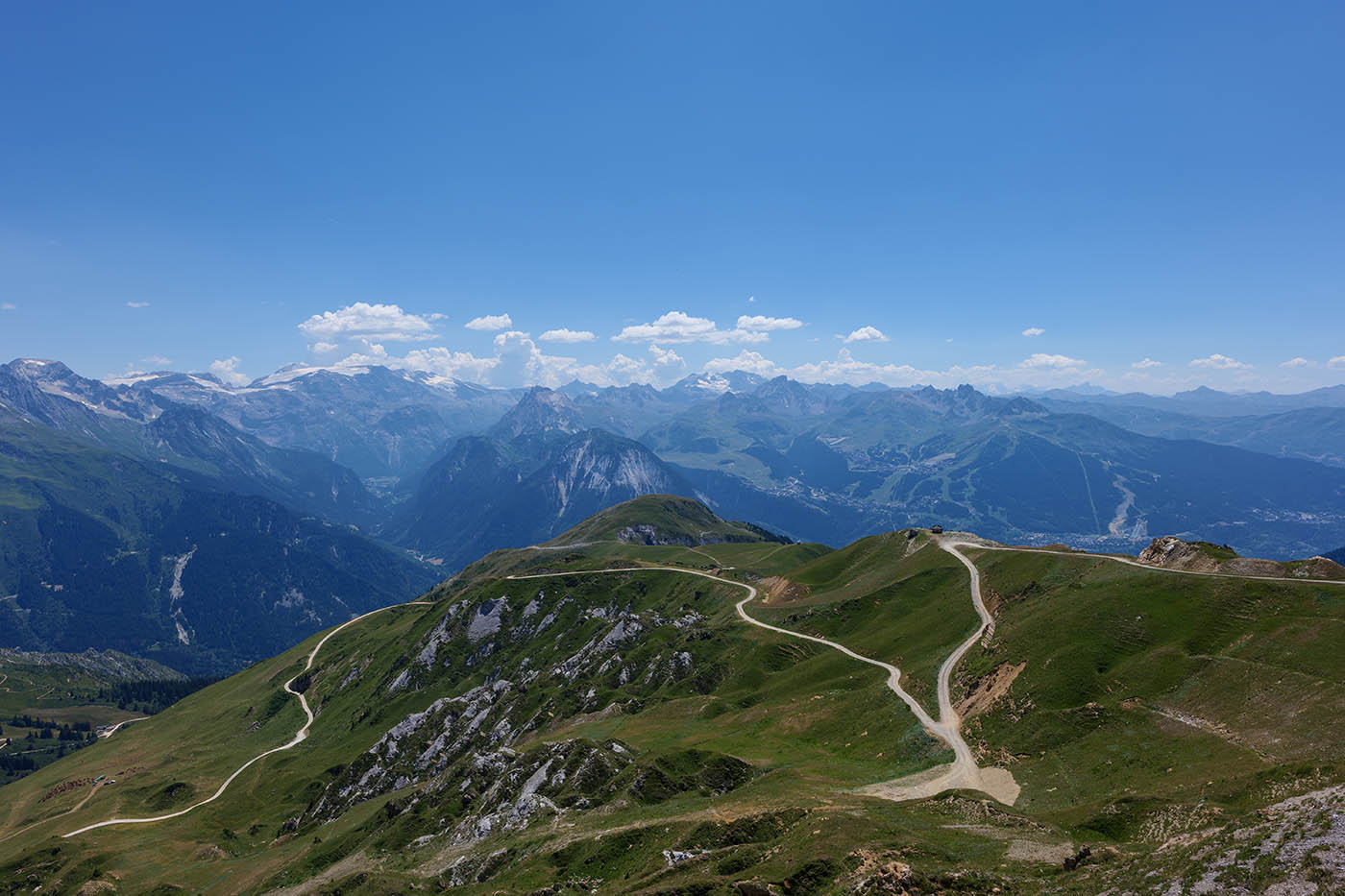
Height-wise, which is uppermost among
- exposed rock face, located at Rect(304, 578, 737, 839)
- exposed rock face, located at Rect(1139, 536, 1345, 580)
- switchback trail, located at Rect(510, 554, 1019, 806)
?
exposed rock face, located at Rect(1139, 536, 1345, 580)

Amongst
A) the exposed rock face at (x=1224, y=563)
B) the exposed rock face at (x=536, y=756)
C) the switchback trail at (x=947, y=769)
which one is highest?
the exposed rock face at (x=1224, y=563)

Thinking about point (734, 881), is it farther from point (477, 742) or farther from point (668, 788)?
point (477, 742)

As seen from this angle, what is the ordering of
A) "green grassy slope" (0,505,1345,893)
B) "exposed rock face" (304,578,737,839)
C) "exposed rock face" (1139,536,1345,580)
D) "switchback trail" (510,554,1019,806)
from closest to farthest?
"green grassy slope" (0,505,1345,893), "switchback trail" (510,554,1019,806), "exposed rock face" (304,578,737,839), "exposed rock face" (1139,536,1345,580)

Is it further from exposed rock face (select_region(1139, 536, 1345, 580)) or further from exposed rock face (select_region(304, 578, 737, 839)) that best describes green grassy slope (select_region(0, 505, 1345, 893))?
exposed rock face (select_region(1139, 536, 1345, 580))

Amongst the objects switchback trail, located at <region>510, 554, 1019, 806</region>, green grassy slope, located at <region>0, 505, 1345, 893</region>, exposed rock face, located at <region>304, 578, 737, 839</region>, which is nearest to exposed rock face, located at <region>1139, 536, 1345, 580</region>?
green grassy slope, located at <region>0, 505, 1345, 893</region>

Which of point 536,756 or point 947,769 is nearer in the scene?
point 947,769

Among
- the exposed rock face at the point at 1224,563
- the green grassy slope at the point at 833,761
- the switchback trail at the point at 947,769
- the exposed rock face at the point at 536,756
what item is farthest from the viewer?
the exposed rock face at the point at 1224,563

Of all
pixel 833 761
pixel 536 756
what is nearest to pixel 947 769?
pixel 833 761

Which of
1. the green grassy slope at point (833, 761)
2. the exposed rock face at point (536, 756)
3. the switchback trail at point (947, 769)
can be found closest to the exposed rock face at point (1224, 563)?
the green grassy slope at point (833, 761)

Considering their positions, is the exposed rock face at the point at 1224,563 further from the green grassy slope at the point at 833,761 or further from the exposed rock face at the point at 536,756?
the exposed rock face at the point at 536,756

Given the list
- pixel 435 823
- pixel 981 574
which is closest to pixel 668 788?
pixel 435 823

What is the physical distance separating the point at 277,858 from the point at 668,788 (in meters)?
82.8

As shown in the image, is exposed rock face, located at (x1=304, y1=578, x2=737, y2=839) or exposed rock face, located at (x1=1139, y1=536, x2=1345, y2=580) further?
exposed rock face, located at (x1=1139, y1=536, x2=1345, y2=580)

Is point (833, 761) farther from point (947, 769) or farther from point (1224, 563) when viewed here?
point (1224, 563)
